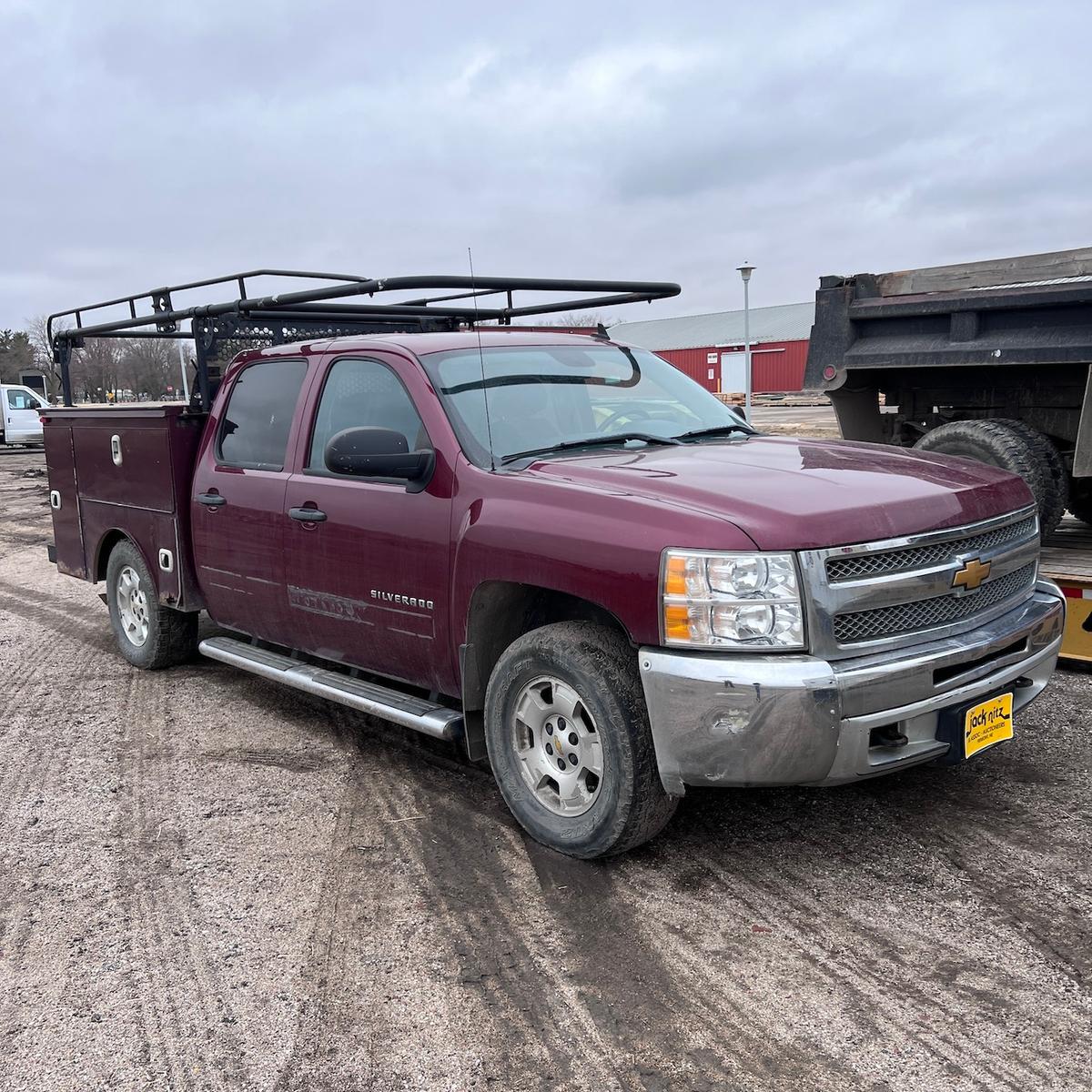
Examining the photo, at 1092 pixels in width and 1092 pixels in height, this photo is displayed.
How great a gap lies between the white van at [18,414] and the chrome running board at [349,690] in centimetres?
3086

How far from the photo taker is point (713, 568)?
10.9 feet

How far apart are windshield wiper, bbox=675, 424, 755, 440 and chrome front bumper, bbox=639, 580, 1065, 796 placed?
1.52 meters

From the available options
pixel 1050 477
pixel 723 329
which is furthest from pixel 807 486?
pixel 723 329

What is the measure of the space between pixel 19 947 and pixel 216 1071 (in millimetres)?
1050

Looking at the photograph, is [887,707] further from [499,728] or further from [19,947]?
[19,947]

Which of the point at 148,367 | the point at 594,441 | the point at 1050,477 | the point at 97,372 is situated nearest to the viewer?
the point at 594,441

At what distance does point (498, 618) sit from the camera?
13.7 ft

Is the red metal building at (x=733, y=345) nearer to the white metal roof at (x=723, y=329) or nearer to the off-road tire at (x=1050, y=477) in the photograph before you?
the white metal roof at (x=723, y=329)

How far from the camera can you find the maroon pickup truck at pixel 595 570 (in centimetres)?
334

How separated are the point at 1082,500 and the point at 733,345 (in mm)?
56839

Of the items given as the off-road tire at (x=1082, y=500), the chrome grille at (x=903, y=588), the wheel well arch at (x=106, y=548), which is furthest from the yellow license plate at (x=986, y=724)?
the wheel well arch at (x=106, y=548)

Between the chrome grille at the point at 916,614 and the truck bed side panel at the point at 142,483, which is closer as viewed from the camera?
the chrome grille at the point at 916,614

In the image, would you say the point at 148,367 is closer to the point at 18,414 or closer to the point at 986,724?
the point at 18,414

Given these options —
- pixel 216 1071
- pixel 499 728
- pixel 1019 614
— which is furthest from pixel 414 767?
pixel 1019 614
